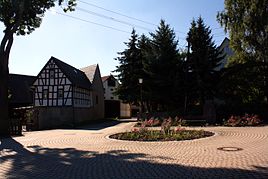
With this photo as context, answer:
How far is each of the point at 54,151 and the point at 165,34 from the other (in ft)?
67.8

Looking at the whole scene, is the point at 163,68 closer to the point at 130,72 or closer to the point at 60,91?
the point at 130,72

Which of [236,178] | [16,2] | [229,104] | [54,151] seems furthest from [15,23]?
[236,178]

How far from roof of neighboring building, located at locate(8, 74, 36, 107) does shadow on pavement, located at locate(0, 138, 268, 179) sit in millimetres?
39203

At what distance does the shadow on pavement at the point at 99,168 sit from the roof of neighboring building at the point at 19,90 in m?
39.2

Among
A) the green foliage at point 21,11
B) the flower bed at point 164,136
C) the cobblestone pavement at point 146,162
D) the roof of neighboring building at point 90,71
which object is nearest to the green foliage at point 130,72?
the roof of neighboring building at point 90,71

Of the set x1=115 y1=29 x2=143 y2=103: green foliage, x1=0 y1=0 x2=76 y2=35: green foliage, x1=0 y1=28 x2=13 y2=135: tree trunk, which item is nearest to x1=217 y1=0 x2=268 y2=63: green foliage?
x1=115 y1=29 x2=143 y2=103: green foliage

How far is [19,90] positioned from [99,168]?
45.8 m

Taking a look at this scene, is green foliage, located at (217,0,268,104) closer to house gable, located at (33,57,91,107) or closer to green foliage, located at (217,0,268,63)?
green foliage, located at (217,0,268,63)

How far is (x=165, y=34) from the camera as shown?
31.7 metres

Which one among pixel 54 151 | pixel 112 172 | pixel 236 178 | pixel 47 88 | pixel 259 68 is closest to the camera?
pixel 236 178

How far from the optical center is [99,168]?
920 cm

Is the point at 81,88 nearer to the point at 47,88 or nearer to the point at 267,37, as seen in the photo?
the point at 47,88

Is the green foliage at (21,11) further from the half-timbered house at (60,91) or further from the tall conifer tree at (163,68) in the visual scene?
the half-timbered house at (60,91)

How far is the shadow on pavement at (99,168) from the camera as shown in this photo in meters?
7.81
